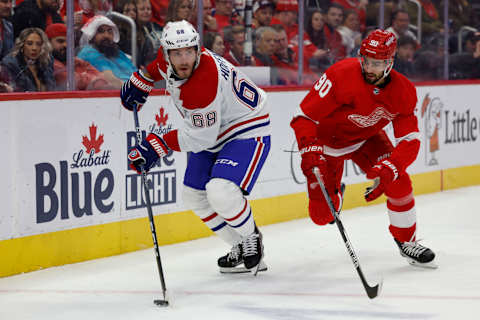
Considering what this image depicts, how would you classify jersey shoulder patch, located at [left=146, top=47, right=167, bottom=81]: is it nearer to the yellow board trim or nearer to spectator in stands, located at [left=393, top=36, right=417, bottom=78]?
the yellow board trim

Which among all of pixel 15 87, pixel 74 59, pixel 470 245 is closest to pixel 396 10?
pixel 470 245

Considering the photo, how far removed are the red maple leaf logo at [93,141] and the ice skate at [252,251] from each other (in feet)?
3.83

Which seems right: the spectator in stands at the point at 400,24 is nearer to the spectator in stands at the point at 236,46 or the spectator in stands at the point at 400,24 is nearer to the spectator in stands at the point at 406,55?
the spectator in stands at the point at 406,55

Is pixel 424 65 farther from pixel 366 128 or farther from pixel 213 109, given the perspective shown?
pixel 213 109

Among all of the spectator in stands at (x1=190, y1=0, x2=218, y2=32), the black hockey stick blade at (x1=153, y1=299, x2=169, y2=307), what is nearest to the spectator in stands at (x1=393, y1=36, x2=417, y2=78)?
the spectator in stands at (x1=190, y1=0, x2=218, y2=32)

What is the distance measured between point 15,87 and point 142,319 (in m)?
1.88

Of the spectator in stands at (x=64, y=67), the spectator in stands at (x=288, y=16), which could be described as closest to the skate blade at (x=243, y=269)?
the spectator in stands at (x=64, y=67)

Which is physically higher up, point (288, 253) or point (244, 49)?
point (244, 49)

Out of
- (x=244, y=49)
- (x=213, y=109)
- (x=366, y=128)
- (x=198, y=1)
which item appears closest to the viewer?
(x=213, y=109)

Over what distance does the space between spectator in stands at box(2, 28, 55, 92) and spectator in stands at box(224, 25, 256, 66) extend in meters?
1.76

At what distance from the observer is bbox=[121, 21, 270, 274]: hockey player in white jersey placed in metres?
4.50

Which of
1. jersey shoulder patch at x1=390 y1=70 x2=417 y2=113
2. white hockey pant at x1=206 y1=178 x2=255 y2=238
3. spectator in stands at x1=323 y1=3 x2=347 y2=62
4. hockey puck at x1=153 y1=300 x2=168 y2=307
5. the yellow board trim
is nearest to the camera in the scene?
hockey puck at x1=153 y1=300 x2=168 y2=307

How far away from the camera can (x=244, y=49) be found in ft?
23.3

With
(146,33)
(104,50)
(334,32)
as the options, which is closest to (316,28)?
(334,32)
